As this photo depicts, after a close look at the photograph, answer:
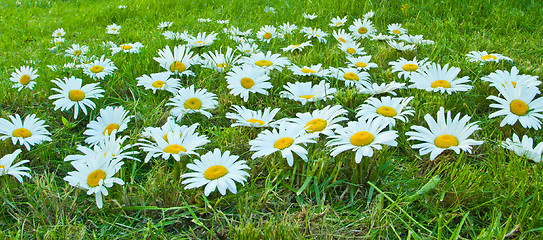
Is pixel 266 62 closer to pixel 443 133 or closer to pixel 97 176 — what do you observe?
pixel 443 133

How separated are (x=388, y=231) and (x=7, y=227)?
141cm

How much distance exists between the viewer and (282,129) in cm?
169

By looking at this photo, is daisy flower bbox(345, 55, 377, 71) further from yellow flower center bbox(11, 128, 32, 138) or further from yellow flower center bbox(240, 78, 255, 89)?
yellow flower center bbox(11, 128, 32, 138)

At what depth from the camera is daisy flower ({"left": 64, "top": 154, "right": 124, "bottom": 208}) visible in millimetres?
1451

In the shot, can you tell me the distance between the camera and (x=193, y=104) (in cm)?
212

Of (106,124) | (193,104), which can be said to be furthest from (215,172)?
(106,124)

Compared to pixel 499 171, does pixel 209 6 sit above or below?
above

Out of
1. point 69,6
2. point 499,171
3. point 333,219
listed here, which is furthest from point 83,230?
point 69,6

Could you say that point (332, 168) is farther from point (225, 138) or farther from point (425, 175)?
point (225, 138)

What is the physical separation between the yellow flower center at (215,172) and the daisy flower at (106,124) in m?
0.64

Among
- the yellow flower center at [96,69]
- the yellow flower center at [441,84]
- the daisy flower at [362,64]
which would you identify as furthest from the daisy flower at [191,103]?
the yellow flower center at [441,84]

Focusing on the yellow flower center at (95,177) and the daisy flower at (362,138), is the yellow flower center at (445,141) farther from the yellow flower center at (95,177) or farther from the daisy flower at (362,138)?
the yellow flower center at (95,177)

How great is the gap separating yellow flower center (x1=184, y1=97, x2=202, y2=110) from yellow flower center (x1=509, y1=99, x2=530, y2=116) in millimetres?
1558

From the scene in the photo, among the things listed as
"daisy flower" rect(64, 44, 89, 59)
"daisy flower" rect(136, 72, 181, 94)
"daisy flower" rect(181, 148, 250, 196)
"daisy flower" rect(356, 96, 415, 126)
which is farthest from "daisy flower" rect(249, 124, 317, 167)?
"daisy flower" rect(64, 44, 89, 59)
